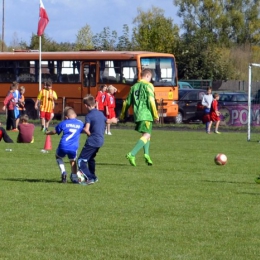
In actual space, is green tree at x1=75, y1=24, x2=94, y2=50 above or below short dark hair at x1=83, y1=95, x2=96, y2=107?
above

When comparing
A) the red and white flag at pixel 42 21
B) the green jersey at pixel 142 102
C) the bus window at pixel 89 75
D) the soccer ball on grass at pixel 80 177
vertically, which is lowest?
the soccer ball on grass at pixel 80 177

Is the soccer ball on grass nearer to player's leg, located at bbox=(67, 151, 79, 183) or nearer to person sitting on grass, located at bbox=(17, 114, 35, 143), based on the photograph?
player's leg, located at bbox=(67, 151, 79, 183)

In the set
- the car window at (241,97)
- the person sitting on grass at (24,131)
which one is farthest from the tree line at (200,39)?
the person sitting on grass at (24,131)

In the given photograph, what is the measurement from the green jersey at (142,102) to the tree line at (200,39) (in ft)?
139

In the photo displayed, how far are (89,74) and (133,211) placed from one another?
31535mm

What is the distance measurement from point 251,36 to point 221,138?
6829cm

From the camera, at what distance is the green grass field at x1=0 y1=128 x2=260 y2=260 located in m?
8.52

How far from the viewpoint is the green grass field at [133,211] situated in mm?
8523

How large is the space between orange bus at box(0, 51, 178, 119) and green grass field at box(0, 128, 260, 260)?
22.5 m

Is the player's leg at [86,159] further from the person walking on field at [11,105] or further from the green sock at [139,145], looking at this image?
the person walking on field at [11,105]

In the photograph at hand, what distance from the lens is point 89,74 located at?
42.2m

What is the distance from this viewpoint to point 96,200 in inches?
473

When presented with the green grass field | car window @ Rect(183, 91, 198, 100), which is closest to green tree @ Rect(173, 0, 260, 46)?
car window @ Rect(183, 91, 198, 100)

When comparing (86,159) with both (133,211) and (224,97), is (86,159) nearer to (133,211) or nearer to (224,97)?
(133,211)
